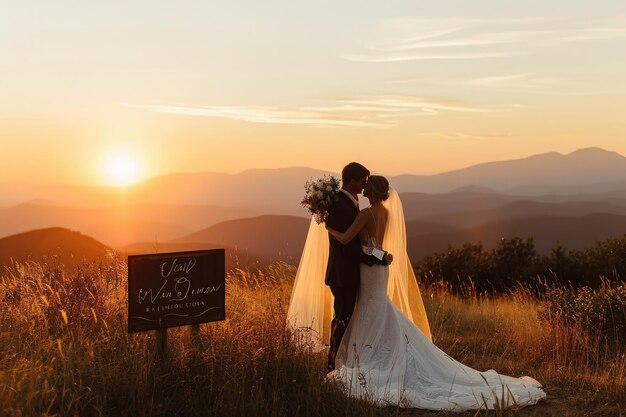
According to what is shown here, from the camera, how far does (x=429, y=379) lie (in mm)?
8203

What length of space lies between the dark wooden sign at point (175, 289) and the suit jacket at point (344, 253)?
1.43 m

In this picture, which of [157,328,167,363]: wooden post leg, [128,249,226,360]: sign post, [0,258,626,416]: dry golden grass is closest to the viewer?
[0,258,626,416]: dry golden grass

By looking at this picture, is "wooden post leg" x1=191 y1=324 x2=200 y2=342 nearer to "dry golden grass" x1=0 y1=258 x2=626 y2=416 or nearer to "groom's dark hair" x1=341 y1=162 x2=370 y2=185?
"dry golden grass" x1=0 y1=258 x2=626 y2=416

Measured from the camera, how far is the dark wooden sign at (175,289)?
7.32m

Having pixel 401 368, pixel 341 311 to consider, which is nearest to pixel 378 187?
pixel 341 311

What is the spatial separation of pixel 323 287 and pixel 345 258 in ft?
3.97

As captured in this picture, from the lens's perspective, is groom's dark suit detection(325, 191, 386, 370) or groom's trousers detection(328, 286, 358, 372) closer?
groom's dark suit detection(325, 191, 386, 370)

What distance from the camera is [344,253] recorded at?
8680 millimetres

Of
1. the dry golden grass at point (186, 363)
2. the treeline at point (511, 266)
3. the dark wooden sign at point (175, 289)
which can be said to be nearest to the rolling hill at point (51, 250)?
the dry golden grass at point (186, 363)

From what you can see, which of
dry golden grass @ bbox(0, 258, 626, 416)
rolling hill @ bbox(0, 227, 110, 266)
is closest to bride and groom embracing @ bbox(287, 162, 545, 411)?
dry golden grass @ bbox(0, 258, 626, 416)

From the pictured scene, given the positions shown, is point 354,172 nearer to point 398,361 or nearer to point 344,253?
point 344,253

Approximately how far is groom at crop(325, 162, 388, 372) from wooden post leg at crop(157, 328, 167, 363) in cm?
222

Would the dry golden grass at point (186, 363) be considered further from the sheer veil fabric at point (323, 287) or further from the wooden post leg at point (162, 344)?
the sheer veil fabric at point (323, 287)

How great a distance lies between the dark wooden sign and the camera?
7.32 meters
